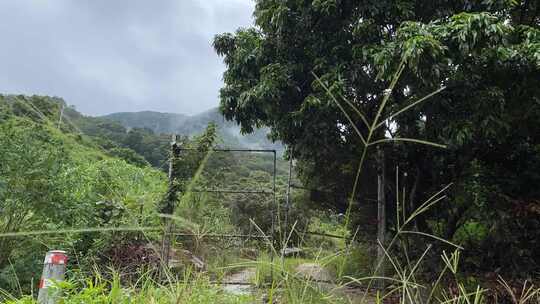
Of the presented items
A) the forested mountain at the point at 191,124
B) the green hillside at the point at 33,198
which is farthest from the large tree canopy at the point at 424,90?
the green hillside at the point at 33,198

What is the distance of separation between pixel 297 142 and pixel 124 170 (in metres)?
A: 3.64

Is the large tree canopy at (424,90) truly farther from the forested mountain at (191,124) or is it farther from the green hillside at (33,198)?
the green hillside at (33,198)

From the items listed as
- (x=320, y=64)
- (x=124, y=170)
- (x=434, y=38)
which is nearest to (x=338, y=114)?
(x=320, y=64)

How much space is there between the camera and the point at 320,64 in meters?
5.02

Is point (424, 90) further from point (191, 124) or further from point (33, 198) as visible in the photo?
point (33, 198)

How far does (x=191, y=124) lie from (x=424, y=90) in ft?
8.92

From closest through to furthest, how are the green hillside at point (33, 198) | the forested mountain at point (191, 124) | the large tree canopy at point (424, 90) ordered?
the forested mountain at point (191, 124) < the green hillside at point (33, 198) < the large tree canopy at point (424, 90)

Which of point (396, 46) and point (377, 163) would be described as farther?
point (377, 163)

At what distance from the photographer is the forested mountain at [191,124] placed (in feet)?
6.99

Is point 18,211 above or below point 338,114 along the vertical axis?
below

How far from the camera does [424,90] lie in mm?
4344

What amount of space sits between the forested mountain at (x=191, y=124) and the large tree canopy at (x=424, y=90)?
0.47m

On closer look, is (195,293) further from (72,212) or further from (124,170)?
(124,170)

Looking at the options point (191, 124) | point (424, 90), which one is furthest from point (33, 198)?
point (424, 90)
